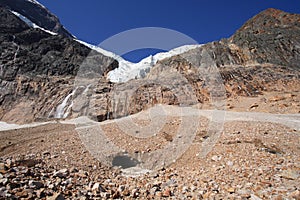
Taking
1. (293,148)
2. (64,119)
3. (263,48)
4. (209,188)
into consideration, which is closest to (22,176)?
(209,188)

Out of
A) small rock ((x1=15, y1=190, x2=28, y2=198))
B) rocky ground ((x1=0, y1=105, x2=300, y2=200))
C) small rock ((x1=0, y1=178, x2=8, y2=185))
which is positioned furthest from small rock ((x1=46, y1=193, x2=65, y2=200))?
small rock ((x1=0, y1=178, x2=8, y2=185))

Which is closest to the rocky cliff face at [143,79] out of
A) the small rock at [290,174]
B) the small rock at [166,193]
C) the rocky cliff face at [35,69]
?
the rocky cliff face at [35,69]

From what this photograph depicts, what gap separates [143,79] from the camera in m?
31.9

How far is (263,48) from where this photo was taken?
3409cm

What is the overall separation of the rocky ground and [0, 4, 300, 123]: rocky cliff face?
10786 millimetres

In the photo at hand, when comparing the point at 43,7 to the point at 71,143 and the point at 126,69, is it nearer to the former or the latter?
the point at 126,69

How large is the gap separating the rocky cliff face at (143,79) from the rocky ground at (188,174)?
35.4 ft

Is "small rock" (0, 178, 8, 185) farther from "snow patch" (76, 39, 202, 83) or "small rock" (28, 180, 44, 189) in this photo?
"snow patch" (76, 39, 202, 83)

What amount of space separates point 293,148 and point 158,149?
5291 millimetres

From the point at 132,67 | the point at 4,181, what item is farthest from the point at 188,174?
the point at 132,67

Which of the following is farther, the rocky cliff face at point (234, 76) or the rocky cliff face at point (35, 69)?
the rocky cliff face at point (35, 69)

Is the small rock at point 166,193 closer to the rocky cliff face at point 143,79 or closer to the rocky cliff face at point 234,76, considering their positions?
the rocky cliff face at point 234,76

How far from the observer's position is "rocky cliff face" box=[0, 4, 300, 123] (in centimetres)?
2559

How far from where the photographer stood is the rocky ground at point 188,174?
4.68 meters
